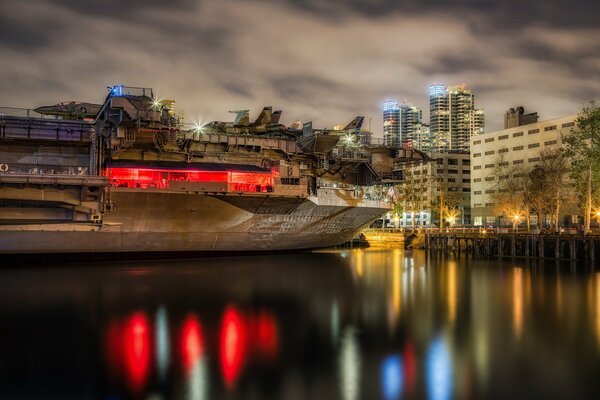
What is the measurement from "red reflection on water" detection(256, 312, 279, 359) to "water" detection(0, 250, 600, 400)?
0.09m

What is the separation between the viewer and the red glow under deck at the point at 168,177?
4003cm

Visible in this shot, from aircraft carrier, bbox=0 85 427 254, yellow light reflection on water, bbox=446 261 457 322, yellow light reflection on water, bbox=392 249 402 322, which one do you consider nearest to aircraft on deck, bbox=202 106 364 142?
aircraft carrier, bbox=0 85 427 254

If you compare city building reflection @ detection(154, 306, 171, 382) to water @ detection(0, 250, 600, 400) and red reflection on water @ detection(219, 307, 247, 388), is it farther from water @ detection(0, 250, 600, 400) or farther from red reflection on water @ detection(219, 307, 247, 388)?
red reflection on water @ detection(219, 307, 247, 388)

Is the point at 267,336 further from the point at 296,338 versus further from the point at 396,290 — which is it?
the point at 396,290

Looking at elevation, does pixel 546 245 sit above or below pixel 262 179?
below

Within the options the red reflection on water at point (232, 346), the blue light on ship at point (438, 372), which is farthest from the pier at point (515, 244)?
the red reflection on water at point (232, 346)

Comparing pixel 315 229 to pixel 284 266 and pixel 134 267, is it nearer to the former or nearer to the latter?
pixel 284 266

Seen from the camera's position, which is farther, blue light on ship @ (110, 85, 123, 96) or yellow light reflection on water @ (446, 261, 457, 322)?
blue light on ship @ (110, 85, 123, 96)

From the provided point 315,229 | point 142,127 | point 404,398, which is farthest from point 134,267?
point 404,398

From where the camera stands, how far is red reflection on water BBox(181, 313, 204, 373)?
44.7 ft

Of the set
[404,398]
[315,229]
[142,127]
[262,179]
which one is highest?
[142,127]

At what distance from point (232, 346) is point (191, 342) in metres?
1.40

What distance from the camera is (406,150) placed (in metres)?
55.2

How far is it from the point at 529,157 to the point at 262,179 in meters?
70.2
